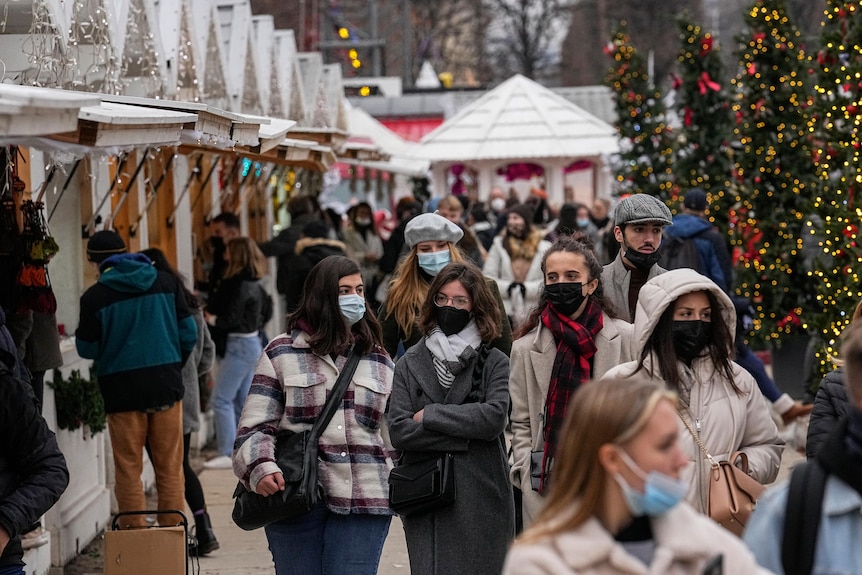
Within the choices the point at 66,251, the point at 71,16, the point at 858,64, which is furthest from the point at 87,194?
the point at 858,64

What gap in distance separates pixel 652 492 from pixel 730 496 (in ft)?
6.68

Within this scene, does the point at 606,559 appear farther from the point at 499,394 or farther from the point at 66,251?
the point at 66,251

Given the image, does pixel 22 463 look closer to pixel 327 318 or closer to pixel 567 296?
pixel 327 318

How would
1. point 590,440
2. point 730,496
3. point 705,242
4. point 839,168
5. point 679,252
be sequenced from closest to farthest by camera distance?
point 590,440
point 730,496
point 679,252
point 705,242
point 839,168

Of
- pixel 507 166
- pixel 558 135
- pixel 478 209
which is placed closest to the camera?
pixel 478 209

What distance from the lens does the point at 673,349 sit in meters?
5.49

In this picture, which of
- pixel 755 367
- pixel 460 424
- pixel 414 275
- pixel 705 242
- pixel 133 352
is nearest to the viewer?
pixel 460 424

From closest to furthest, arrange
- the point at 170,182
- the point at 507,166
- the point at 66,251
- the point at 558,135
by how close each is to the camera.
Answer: the point at 66,251 → the point at 170,182 → the point at 558,135 → the point at 507,166

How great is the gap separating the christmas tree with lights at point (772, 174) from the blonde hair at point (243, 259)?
5844 mm

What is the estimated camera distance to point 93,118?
19.2ft

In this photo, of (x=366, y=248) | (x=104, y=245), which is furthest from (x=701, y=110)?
(x=104, y=245)

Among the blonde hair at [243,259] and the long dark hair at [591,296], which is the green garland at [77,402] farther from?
the long dark hair at [591,296]

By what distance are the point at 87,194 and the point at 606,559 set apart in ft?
26.1

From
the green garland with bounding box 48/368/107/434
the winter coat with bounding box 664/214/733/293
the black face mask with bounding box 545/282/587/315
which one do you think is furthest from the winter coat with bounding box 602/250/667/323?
the green garland with bounding box 48/368/107/434
